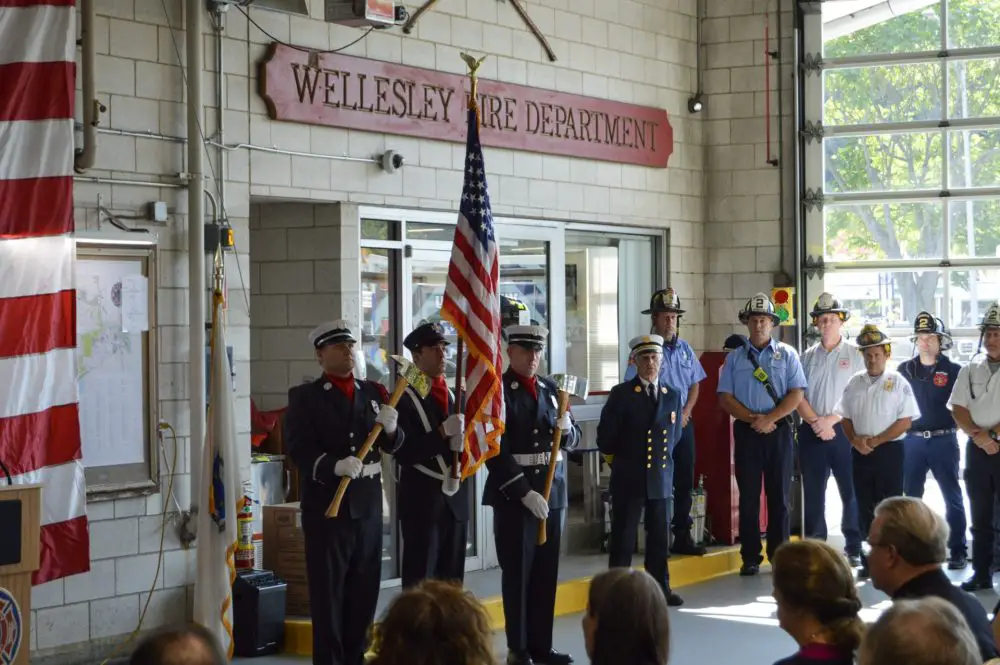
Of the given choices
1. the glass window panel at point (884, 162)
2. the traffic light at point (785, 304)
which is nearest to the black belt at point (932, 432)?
the traffic light at point (785, 304)

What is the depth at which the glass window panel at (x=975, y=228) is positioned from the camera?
1063 cm

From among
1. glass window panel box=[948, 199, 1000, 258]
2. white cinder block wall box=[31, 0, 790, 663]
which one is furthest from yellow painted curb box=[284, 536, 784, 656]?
glass window panel box=[948, 199, 1000, 258]

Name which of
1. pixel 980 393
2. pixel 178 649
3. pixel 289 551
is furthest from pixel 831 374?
pixel 178 649

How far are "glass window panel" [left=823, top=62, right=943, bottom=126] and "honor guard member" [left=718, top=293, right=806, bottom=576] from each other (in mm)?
2067

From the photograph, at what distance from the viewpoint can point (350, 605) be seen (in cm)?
653

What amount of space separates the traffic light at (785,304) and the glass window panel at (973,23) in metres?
2.21

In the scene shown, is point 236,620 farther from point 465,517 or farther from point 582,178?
point 582,178

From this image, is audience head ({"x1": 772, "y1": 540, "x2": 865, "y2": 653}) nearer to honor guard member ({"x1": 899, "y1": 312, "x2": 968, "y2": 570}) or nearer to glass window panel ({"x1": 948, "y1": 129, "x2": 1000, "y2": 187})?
honor guard member ({"x1": 899, "y1": 312, "x2": 968, "y2": 570})

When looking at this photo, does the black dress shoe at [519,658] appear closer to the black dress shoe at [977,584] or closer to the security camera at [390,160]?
the security camera at [390,160]

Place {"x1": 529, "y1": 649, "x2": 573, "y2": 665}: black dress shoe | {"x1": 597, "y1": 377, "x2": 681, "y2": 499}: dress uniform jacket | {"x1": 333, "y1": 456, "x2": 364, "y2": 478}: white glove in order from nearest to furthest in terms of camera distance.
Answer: {"x1": 333, "y1": 456, "x2": 364, "y2": 478}: white glove
{"x1": 529, "y1": 649, "x2": 573, "y2": 665}: black dress shoe
{"x1": 597, "y1": 377, "x2": 681, "y2": 499}: dress uniform jacket

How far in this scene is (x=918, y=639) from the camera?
9.09ft

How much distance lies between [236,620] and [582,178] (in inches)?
169

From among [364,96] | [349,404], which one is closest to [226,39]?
[364,96]

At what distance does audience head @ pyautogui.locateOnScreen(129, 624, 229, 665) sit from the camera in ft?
8.98
